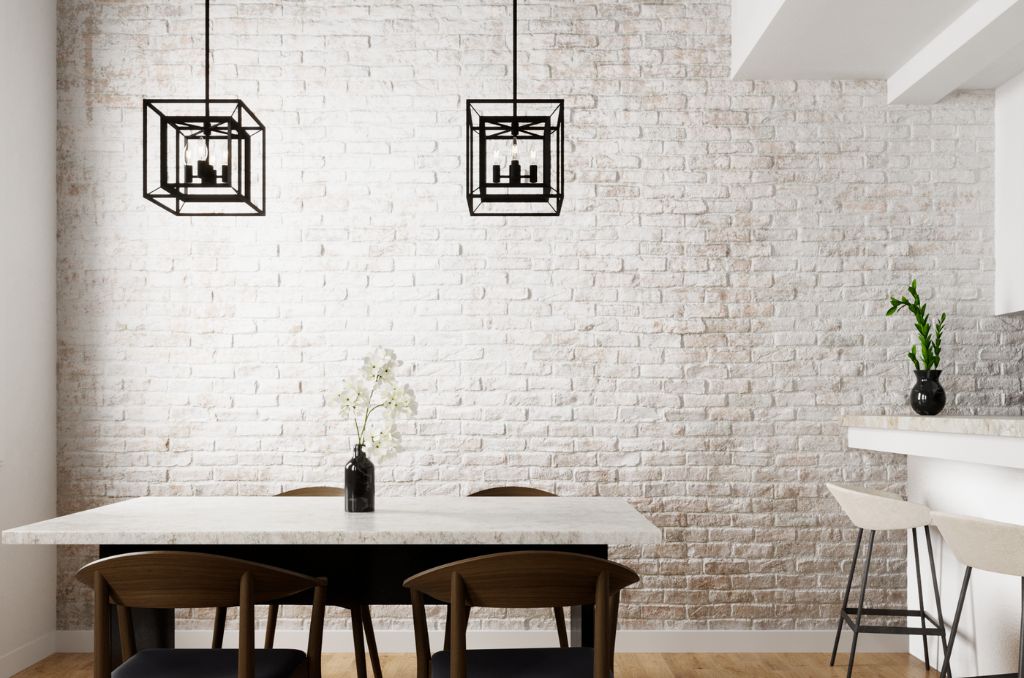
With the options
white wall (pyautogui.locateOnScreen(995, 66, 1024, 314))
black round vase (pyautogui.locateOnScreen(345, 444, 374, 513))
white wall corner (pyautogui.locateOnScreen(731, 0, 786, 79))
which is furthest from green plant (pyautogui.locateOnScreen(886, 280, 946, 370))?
black round vase (pyautogui.locateOnScreen(345, 444, 374, 513))

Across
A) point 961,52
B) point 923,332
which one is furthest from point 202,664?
point 961,52

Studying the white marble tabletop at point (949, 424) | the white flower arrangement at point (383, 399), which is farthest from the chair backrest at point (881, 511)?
the white flower arrangement at point (383, 399)

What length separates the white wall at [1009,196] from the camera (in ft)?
12.8

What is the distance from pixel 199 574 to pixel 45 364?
101 inches

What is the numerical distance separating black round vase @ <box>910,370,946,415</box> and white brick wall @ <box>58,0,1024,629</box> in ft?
1.05

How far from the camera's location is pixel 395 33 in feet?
13.8

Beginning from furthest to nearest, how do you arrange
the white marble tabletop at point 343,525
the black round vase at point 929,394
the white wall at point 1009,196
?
1. the white wall at point 1009,196
2. the black round vase at point 929,394
3. the white marble tabletop at point 343,525

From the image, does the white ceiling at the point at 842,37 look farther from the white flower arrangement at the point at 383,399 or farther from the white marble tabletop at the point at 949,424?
the white flower arrangement at the point at 383,399

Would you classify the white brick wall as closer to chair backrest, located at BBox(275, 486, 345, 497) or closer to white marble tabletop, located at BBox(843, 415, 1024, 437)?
white marble tabletop, located at BBox(843, 415, 1024, 437)

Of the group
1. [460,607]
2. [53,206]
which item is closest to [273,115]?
[53,206]

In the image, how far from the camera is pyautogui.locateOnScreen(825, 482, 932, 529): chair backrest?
10.7ft

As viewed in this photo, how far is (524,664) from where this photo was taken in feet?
7.39

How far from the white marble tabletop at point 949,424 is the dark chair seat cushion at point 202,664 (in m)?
2.31

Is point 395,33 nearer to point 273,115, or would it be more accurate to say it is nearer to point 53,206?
point 273,115
